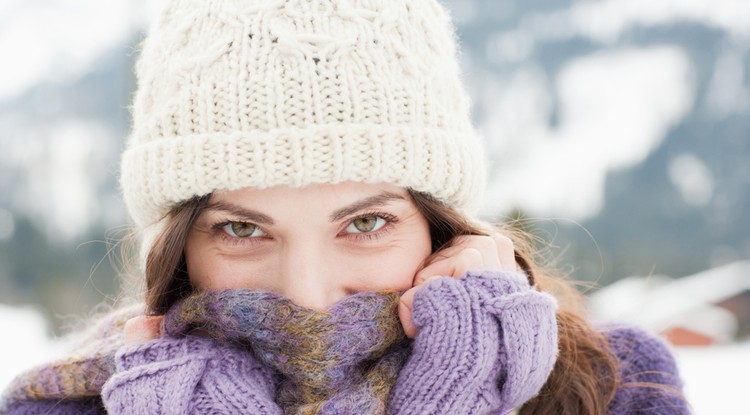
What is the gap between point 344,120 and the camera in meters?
1.39

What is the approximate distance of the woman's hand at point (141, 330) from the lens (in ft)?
5.13

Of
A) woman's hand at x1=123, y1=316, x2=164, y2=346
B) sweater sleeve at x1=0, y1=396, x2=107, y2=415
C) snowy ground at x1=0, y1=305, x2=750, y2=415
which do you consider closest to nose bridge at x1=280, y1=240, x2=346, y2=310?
woman's hand at x1=123, y1=316, x2=164, y2=346

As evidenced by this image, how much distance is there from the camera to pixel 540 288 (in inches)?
74.9

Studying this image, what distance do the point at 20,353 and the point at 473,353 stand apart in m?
6.25

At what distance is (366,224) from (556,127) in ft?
80.5

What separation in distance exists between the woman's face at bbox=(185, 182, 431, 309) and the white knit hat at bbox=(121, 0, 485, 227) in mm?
61

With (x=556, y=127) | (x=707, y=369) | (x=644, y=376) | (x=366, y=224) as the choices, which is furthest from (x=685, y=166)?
(x=366, y=224)

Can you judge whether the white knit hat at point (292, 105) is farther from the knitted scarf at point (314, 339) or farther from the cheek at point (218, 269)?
the knitted scarf at point (314, 339)

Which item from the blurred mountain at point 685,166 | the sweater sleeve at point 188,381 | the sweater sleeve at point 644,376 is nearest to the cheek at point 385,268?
the sweater sleeve at point 188,381

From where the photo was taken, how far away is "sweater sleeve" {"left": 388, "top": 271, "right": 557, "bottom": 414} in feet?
4.50

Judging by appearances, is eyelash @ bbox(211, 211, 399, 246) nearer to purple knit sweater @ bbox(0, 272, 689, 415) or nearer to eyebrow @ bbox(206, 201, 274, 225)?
eyebrow @ bbox(206, 201, 274, 225)

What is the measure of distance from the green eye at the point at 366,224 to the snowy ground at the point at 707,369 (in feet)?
3.30

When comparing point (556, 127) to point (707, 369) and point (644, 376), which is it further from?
point (644, 376)

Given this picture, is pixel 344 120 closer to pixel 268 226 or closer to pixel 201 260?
pixel 268 226
